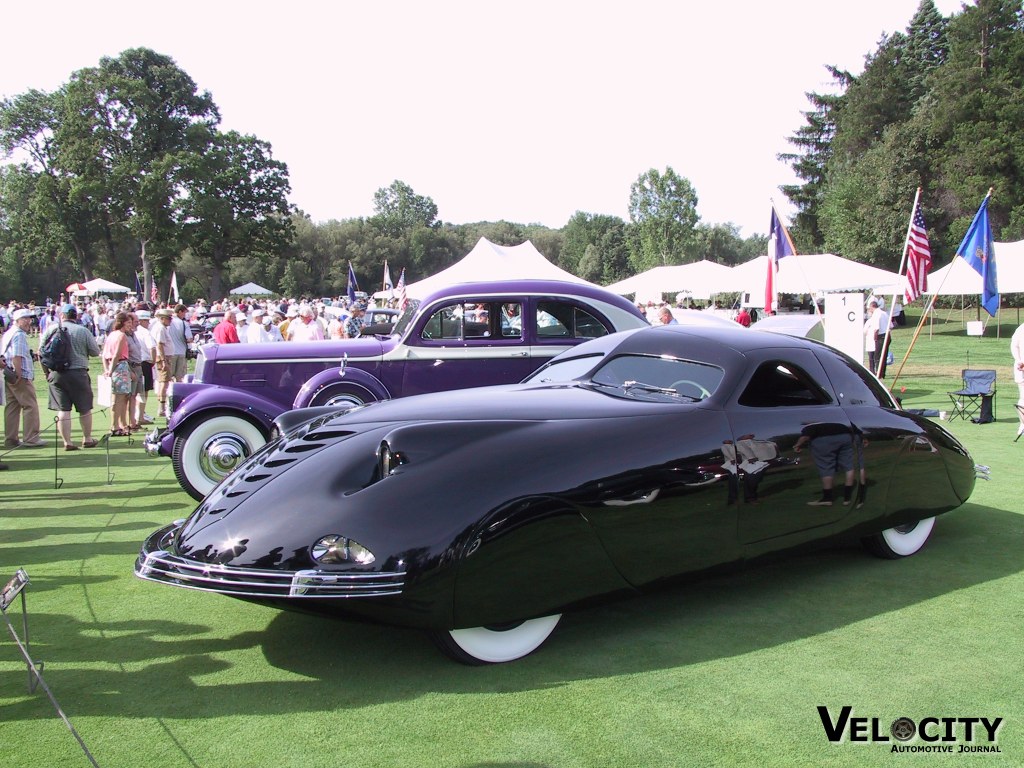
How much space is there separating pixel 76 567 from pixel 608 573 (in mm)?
3722

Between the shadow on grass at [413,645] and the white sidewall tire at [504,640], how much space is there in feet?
0.19

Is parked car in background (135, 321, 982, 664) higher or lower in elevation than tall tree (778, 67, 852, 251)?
lower

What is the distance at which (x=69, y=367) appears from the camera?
9359 mm

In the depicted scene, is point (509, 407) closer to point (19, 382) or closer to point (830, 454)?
point (830, 454)

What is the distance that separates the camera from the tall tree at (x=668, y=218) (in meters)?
62.2

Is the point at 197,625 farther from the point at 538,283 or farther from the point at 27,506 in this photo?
the point at 538,283

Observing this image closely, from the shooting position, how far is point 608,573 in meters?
3.61

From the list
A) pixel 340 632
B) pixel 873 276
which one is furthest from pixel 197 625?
pixel 873 276

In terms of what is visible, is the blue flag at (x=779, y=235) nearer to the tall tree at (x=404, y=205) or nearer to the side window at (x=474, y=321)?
the side window at (x=474, y=321)

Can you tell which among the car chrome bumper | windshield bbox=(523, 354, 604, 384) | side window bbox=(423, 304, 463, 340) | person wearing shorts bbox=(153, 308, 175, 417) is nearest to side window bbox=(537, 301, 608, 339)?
side window bbox=(423, 304, 463, 340)

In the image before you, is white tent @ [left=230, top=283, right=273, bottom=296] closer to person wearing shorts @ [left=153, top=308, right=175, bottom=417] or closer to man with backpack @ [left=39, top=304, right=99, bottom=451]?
person wearing shorts @ [left=153, top=308, right=175, bottom=417]

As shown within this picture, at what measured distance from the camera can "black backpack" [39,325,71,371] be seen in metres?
9.09

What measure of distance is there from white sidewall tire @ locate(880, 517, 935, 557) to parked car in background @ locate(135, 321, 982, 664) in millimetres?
212

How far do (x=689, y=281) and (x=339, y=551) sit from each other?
28.7 m
